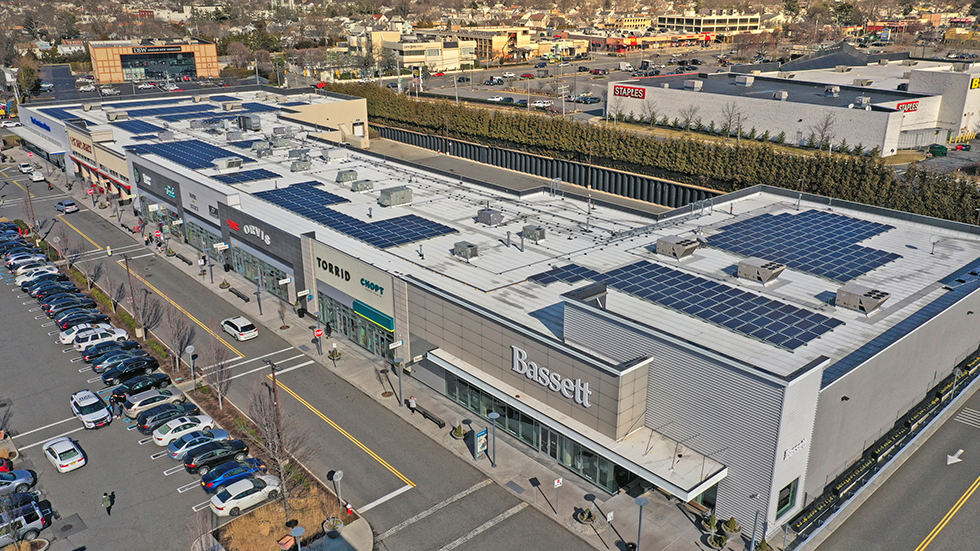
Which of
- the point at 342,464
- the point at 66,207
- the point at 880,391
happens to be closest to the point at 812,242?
the point at 880,391

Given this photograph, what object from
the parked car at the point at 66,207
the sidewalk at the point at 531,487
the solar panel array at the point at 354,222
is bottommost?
the sidewalk at the point at 531,487

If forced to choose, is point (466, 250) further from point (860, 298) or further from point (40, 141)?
point (40, 141)

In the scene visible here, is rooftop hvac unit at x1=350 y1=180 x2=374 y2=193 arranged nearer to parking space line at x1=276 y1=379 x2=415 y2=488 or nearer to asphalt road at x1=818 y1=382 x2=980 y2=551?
parking space line at x1=276 y1=379 x2=415 y2=488

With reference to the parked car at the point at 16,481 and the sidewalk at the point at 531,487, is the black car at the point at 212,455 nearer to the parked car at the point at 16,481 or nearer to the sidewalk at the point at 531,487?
the parked car at the point at 16,481

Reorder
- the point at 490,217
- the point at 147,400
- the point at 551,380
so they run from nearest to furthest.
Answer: the point at 551,380 < the point at 147,400 < the point at 490,217

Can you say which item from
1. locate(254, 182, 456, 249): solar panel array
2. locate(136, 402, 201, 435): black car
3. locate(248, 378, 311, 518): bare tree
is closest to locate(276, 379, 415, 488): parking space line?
locate(248, 378, 311, 518): bare tree

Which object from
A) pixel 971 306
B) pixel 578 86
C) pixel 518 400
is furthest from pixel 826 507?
pixel 578 86

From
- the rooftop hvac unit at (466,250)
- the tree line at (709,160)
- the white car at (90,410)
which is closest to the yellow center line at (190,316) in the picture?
the white car at (90,410)
